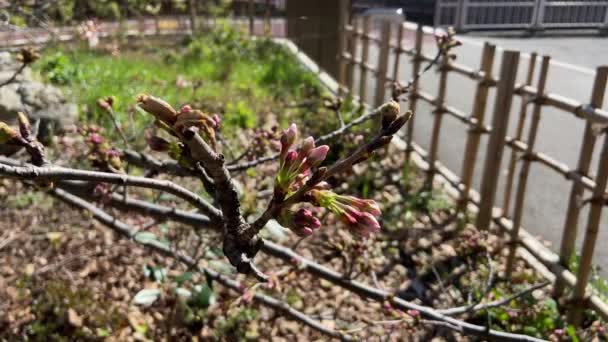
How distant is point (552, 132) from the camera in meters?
5.45

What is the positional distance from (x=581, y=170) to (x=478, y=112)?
103 centimetres

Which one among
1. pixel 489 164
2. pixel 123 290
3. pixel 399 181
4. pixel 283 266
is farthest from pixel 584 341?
pixel 123 290

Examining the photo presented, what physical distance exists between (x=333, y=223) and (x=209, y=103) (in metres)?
2.69

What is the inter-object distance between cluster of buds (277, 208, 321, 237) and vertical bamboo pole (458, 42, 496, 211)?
3.29 meters

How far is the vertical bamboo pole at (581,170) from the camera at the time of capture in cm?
275

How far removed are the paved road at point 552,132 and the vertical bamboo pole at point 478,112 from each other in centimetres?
48

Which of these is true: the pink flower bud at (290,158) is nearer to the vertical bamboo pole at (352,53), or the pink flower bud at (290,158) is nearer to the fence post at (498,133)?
the fence post at (498,133)

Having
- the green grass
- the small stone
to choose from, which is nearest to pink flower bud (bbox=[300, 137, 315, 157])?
the small stone

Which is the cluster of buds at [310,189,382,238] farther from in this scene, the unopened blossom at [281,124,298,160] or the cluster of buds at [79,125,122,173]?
the cluster of buds at [79,125,122,173]

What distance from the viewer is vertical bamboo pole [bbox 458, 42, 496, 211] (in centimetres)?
369

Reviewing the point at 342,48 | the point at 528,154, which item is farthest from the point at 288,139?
the point at 342,48

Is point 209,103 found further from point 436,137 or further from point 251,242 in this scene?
point 251,242

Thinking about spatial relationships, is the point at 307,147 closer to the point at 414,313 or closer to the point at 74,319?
the point at 414,313

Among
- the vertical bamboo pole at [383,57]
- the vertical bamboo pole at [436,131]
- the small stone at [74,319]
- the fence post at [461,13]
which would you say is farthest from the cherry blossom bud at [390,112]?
the vertical bamboo pole at [383,57]
